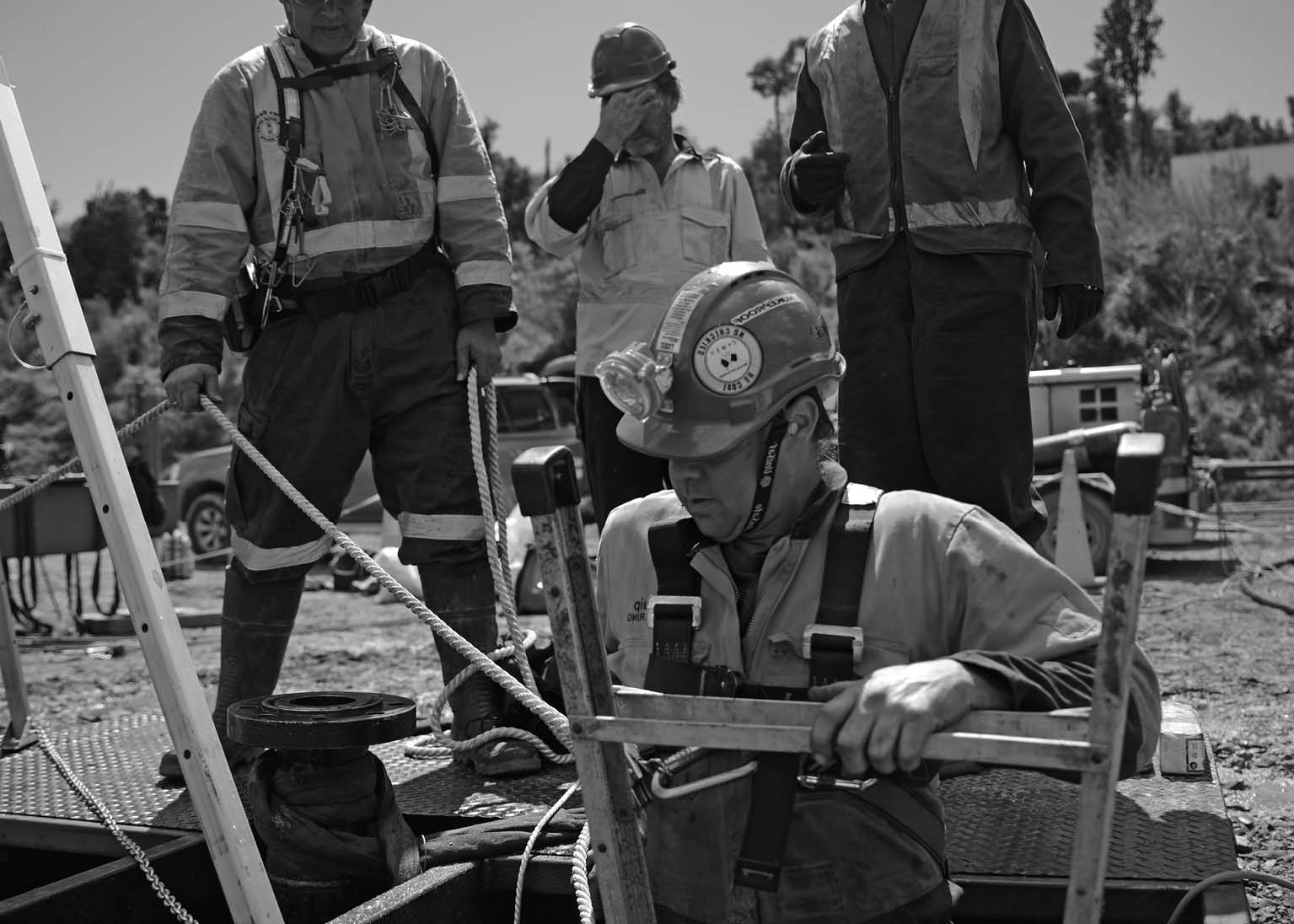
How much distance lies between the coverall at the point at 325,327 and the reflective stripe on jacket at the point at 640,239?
57 cm

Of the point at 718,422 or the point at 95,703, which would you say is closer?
the point at 718,422

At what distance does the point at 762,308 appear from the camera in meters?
2.04

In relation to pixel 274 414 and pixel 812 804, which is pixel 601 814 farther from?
pixel 274 414

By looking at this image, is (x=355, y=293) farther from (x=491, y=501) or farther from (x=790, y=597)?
(x=790, y=597)

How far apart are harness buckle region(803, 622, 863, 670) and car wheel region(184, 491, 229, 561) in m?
15.5

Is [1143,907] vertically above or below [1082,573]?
above

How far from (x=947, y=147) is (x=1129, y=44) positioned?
248ft

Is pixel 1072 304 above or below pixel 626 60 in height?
below

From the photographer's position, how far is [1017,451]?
3719mm

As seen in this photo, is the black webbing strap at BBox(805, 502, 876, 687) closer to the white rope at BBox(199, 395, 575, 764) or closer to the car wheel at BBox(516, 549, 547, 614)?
the white rope at BBox(199, 395, 575, 764)

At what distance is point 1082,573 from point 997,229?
5.89 m

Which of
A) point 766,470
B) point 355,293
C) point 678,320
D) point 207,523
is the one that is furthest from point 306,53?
point 207,523

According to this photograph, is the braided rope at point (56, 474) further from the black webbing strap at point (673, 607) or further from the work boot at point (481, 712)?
the black webbing strap at point (673, 607)

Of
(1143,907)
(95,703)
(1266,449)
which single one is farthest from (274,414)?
(1266,449)
